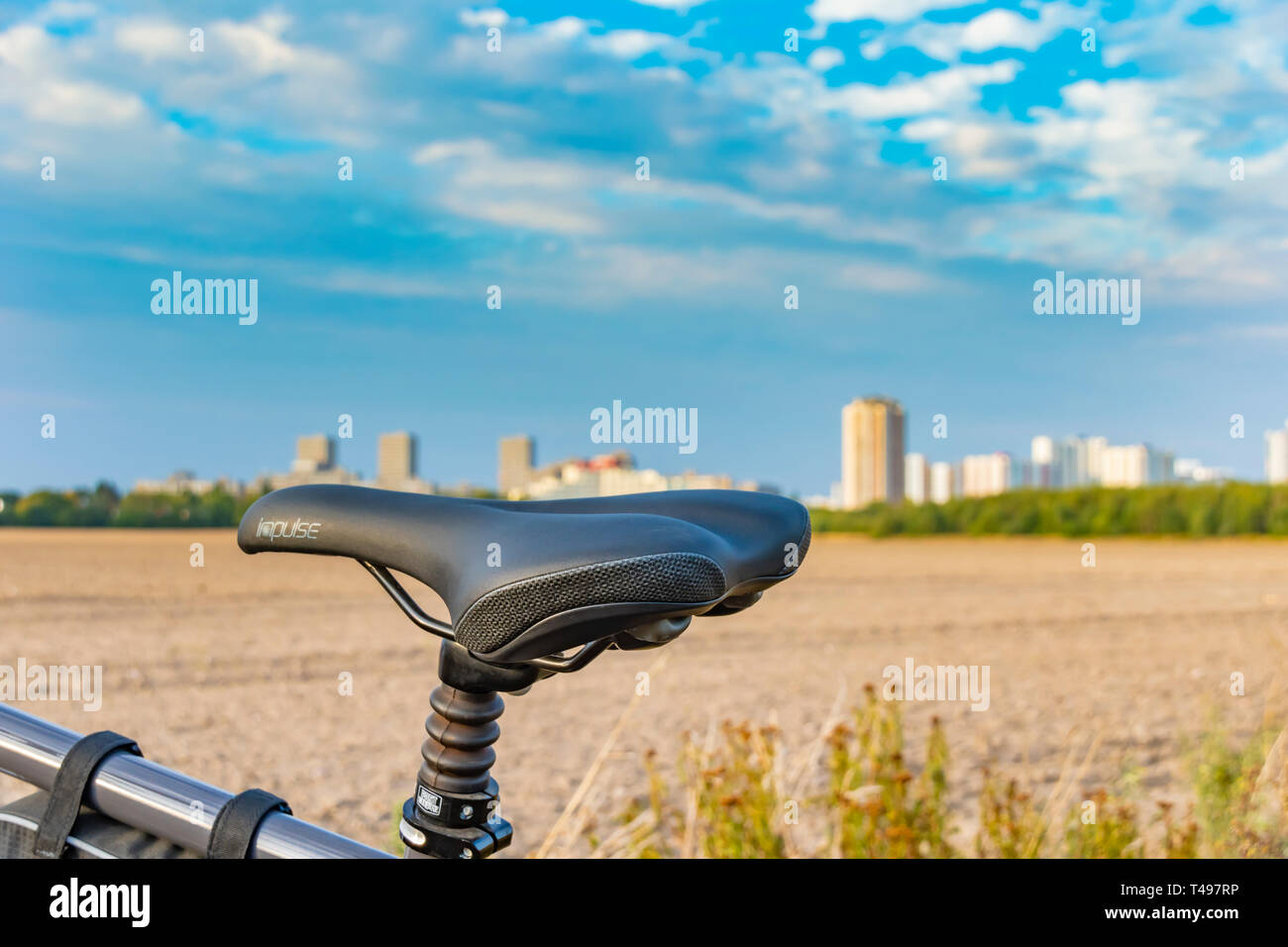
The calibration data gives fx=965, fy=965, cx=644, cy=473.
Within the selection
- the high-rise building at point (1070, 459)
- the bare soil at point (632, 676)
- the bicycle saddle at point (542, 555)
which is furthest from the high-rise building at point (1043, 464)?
the bicycle saddle at point (542, 555)

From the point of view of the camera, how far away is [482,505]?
1313mm

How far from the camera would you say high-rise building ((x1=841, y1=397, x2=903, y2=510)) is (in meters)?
29.3

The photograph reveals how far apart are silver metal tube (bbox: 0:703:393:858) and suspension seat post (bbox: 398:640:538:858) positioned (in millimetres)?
78

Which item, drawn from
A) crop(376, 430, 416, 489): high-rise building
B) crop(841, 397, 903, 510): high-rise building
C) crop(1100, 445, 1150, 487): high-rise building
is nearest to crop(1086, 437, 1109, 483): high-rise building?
crop(1100, 445, 1150, 487): high-rise building

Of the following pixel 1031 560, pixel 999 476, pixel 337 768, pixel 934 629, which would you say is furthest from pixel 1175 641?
pixel 999 476

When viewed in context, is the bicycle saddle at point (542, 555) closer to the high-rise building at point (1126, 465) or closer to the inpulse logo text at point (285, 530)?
the inpulse logo text at point (285, 530)

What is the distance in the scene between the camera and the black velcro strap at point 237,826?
1.33 meters

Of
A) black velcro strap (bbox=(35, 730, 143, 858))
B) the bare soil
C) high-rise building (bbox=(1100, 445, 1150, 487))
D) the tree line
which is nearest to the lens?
black velcro strap (bbox=(35, 730, 143, 858))

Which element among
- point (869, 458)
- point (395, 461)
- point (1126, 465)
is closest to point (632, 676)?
point (395, 461)

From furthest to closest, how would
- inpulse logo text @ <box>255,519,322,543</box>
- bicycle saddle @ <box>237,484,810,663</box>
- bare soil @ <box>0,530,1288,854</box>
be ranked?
bare soil @ <box>0,530,1288,854</box>, inpulse logo text @ <box>255,519,322,543</box>, bicycle saddle @ <box>237,484,810,663</box>

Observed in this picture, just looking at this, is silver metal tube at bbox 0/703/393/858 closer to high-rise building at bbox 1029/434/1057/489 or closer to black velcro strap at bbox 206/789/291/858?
black velcro strap at bbox 206/789/291/858

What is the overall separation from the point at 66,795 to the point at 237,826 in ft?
1.02
